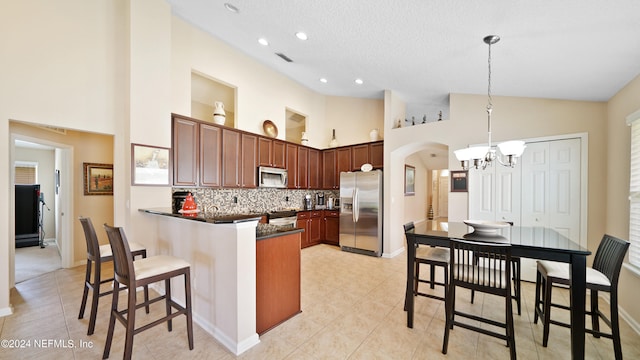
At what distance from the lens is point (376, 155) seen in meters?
5.36

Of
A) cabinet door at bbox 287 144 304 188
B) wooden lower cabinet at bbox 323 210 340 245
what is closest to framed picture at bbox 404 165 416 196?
wooden lower cabinet at bbox 323 210 340 245

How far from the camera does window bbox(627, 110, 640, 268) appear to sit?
7.84 ft

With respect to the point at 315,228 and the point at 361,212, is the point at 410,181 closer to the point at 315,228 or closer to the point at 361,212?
the point at 361,212

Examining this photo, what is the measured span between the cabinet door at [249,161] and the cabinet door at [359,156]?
87.6 inches

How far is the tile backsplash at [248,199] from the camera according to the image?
435cm

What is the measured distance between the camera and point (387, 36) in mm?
2871

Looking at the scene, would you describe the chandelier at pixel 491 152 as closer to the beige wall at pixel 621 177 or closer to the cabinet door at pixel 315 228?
the beige wall at pixel 621 177

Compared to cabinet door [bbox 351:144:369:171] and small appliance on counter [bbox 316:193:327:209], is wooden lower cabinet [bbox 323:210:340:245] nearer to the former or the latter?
small appliance on counter [bbox 316:193:327:209]

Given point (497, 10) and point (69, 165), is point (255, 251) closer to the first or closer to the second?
point (497, 10)

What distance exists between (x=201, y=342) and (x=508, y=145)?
10.7ft

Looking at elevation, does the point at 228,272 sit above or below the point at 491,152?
below

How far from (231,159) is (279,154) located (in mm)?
1160

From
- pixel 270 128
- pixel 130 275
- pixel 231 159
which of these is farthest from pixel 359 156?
pixel 130 275

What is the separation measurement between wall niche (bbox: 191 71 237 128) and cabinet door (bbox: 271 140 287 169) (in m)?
1.18
